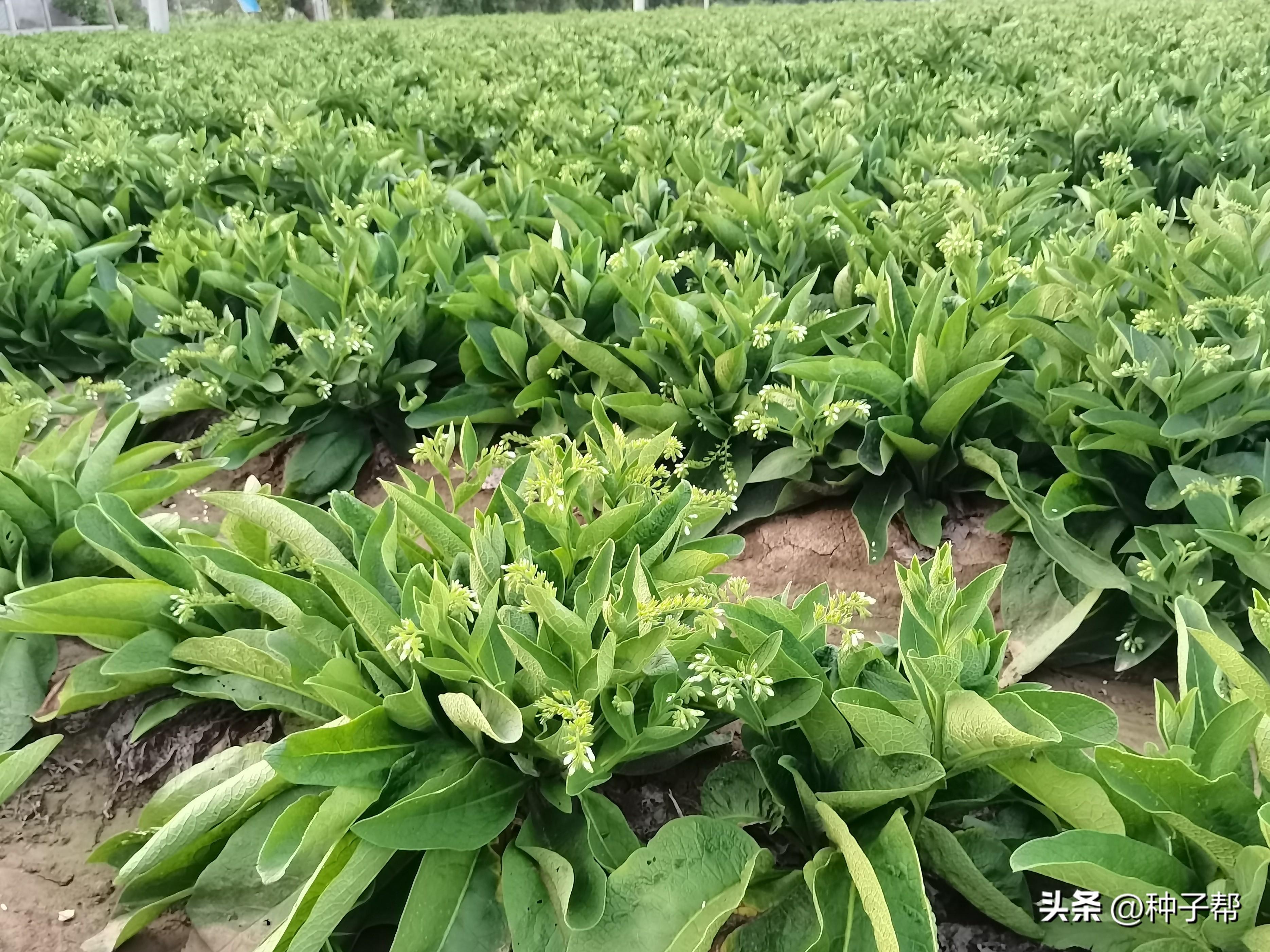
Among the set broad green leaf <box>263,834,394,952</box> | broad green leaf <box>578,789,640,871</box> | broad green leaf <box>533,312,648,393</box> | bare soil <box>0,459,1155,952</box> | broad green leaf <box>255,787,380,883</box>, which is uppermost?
broad green leaf <box>533,312,648,393</box>

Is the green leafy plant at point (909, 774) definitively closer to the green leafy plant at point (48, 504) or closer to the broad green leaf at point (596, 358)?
the broad green leaf at point (596, 358)

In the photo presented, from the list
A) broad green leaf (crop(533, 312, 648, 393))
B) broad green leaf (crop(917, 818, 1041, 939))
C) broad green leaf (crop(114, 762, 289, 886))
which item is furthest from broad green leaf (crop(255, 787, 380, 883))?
broad green leaf (crop(533, 312, 648, 393))

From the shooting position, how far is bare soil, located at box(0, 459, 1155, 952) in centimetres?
180

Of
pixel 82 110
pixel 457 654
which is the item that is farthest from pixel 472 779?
pixel 82 110

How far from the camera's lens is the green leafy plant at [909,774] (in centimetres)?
154

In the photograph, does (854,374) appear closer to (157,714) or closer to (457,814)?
(457,814)

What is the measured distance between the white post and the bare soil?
16132 millimetres

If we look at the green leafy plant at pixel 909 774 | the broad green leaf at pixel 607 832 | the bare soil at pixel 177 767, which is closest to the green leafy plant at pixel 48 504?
the bare soil at pixel 177 767

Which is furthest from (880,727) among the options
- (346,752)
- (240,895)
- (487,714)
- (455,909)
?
(240,895)

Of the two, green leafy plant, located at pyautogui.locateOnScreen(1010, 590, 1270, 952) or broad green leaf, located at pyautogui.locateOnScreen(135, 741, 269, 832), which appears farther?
broad green leaf, located at pyautogui.locateOnScreen(135, 741, 269, 832)

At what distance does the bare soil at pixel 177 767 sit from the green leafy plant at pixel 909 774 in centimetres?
18

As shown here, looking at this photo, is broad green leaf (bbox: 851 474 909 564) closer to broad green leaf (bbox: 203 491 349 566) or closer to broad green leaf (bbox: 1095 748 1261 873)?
broad green leaf (bbox: 1095 748 1261 873)

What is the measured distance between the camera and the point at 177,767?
2096 mm

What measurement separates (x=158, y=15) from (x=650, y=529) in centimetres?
1762
